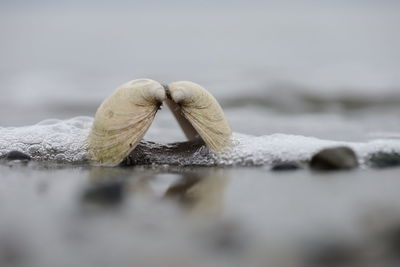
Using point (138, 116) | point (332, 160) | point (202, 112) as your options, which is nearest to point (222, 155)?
point (202, 112)

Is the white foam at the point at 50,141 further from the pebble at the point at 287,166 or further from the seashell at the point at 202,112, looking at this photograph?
the pebble at the point at 287,166

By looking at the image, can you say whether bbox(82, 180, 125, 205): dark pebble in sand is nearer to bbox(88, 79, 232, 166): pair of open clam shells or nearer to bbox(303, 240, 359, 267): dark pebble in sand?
bbox(88, 79, 232, 166): pair of open clam shells

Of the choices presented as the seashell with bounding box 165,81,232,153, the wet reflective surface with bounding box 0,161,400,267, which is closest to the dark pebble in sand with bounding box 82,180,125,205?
the wet reflective surface with bounding box 0,161,400,267

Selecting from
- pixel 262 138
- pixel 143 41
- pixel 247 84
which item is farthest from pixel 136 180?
pixel 143 41

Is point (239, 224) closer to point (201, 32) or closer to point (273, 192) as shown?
point (273, 192)

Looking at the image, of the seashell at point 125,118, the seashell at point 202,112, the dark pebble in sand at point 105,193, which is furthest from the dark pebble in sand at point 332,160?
the dark pebble in sand at point 105,193

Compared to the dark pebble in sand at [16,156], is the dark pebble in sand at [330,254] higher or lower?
higher
